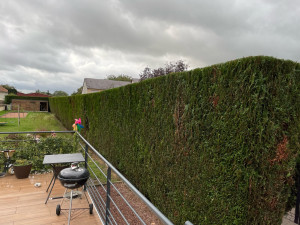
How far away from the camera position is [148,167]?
407cm

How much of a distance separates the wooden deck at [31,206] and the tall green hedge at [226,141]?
1.50 metres

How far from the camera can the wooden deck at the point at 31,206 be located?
3.06 metres

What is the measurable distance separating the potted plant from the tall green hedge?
11.2ft

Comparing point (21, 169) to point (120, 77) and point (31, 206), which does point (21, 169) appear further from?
point (120, 77)

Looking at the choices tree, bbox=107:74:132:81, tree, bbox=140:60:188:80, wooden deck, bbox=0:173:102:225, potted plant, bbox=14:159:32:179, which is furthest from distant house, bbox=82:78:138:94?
wooden deck, bbox=0:173:102:225

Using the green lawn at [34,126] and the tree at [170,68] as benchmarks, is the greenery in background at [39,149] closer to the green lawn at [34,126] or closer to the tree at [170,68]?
the green lawn at [34,126]

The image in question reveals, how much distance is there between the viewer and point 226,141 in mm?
2285

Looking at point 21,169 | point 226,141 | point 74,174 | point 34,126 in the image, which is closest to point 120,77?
point 34,126

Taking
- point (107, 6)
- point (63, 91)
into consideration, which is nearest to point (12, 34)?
point (107, 6)

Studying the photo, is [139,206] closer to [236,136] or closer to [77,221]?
[77,221]

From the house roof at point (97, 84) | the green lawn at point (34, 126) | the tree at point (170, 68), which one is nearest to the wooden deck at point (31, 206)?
the green lawn at point (34, 126)

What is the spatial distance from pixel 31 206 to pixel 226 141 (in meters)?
3.65

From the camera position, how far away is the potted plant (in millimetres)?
4844

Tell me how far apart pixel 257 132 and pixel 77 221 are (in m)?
3.02
